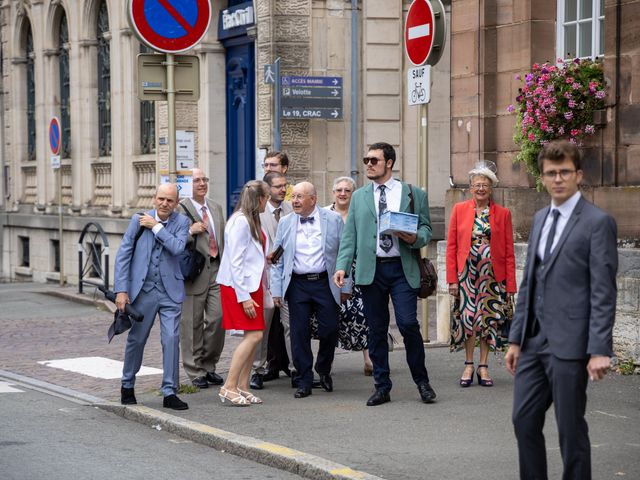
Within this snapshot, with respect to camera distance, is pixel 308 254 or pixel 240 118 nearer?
pixel 308 254

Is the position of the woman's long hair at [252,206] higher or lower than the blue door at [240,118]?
lower

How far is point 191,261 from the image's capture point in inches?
449

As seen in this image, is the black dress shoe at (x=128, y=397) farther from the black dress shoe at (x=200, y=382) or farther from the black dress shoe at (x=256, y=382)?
the black dress shoe at (x=256, y=382)

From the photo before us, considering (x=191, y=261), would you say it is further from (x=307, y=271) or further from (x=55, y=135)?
(x=55, y=135)

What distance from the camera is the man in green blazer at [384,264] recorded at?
10.3m

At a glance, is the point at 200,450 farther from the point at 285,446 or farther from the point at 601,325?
the point at 601,325

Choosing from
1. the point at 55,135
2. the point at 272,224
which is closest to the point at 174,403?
the point at 272,224

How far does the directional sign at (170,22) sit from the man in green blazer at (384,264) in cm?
197

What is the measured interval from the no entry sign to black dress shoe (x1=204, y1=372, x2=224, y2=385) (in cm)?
369

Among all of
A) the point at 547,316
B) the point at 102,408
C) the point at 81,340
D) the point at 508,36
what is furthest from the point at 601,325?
the point at 81,340

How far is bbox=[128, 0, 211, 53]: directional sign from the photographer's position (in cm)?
A: 1111

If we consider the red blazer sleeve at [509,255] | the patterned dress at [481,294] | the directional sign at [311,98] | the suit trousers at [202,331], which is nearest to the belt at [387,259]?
the patterned dress at [481,294]

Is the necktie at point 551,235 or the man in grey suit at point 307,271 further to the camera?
the man in grey suit at point 307,271

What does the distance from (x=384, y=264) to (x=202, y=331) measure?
2205 millimetres
